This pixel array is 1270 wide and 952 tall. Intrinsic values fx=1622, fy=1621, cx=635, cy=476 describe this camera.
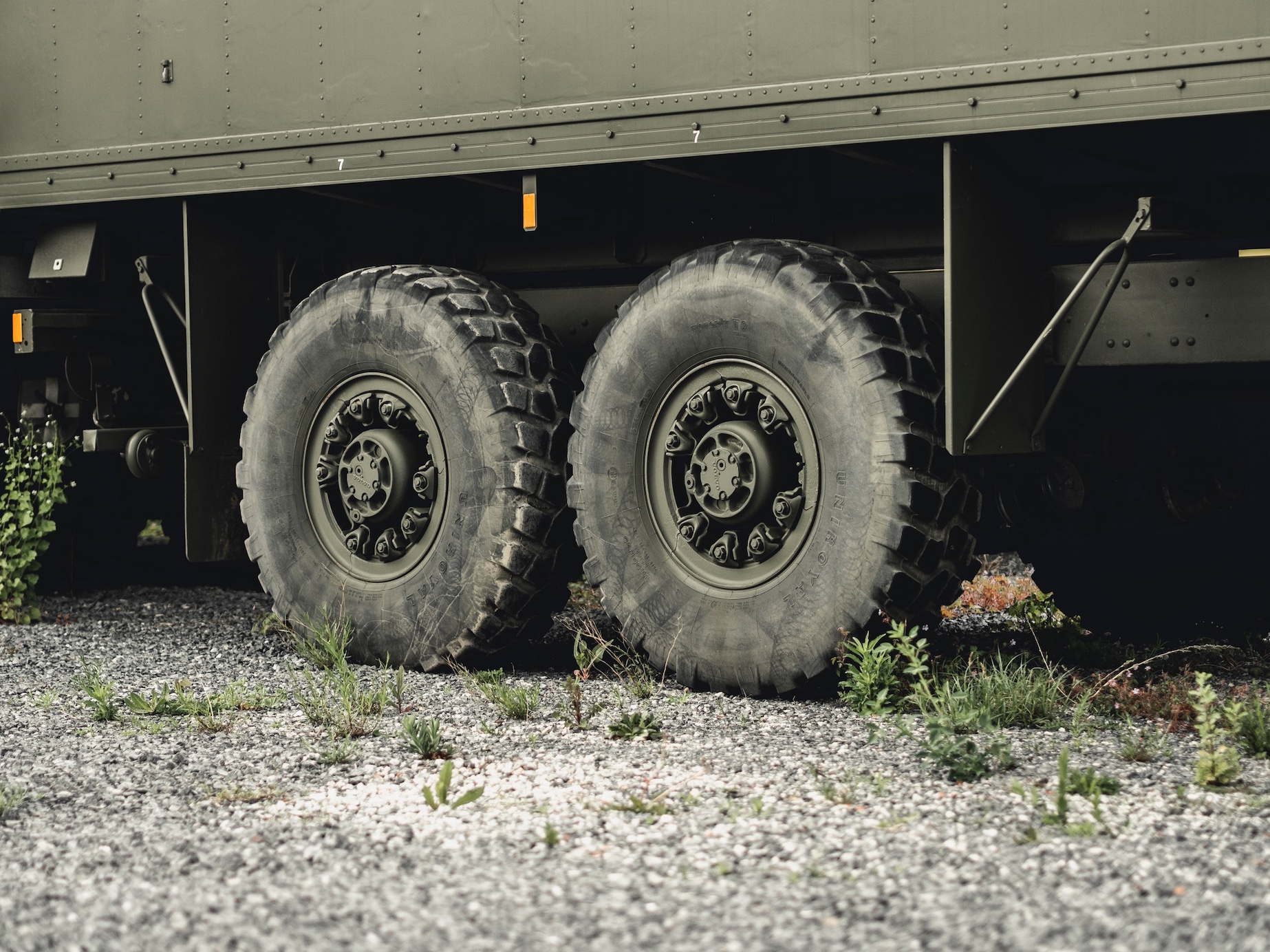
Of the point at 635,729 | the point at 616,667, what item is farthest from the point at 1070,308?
the point at 616,667

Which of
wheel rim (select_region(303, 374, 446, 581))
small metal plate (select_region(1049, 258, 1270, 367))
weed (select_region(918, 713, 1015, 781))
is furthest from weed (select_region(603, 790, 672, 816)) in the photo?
wheel rim (select_region(303, 374, 446, 581))

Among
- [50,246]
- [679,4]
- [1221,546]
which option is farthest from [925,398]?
[50,246]

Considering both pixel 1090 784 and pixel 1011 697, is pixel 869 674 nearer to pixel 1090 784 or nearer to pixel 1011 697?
pixel 1011 697

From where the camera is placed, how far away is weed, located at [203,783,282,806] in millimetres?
4812

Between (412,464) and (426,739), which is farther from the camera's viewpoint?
(412,464)

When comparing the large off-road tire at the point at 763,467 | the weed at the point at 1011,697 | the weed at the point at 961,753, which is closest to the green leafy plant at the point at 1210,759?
the weed at the point at 961,753

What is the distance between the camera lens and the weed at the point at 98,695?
6.19 m

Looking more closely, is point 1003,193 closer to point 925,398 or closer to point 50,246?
point 925,398

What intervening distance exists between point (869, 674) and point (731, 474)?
964mm

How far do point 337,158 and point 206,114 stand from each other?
84 cm

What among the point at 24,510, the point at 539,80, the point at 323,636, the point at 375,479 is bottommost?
the point at 323,636

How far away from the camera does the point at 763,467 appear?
6.24m

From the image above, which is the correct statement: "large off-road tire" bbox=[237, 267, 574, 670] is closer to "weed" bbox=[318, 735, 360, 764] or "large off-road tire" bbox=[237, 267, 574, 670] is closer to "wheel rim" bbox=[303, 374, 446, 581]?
"wheel rim" bbox=[303, 374, 446, 581]

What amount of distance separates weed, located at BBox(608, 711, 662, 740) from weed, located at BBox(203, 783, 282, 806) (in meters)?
1.22
